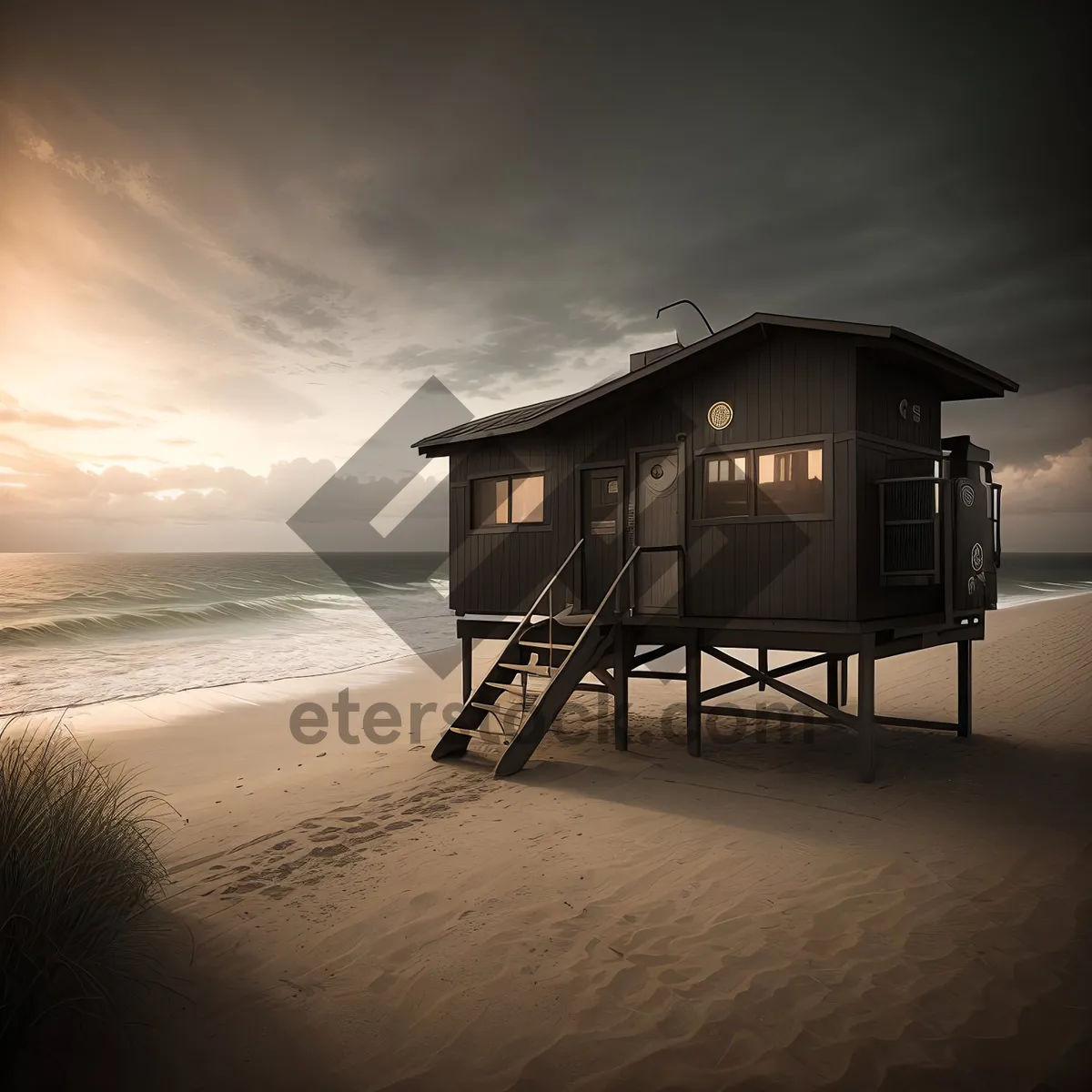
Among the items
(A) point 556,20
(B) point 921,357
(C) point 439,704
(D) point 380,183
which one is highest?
(A) point 556,20

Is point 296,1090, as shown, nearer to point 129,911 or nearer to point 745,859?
point 129,911

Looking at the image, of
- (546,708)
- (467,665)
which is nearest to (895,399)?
(546,708)

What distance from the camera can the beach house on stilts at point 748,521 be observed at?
29.1 ft

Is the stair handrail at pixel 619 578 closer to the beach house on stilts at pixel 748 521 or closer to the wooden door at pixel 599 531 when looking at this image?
the beach house on stilts at pixel 748 521

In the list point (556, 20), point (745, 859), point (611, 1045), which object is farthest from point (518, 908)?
point (556, 20)

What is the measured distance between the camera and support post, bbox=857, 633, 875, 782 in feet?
28.5

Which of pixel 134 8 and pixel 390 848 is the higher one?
pixel 134 8

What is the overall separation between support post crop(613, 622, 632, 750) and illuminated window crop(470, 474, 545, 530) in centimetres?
275

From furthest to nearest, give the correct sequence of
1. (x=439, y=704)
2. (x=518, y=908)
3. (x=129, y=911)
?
(x=439, y=704) < (x=518, y=908) < (x=129, y=911)

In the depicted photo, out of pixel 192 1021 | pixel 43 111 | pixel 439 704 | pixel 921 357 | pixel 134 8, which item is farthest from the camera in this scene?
pixel 43 111

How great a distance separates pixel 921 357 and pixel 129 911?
10.5 m

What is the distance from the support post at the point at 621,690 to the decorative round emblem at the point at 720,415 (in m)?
3.28

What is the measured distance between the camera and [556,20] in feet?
56.6

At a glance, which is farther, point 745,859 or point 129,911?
point 745,859
